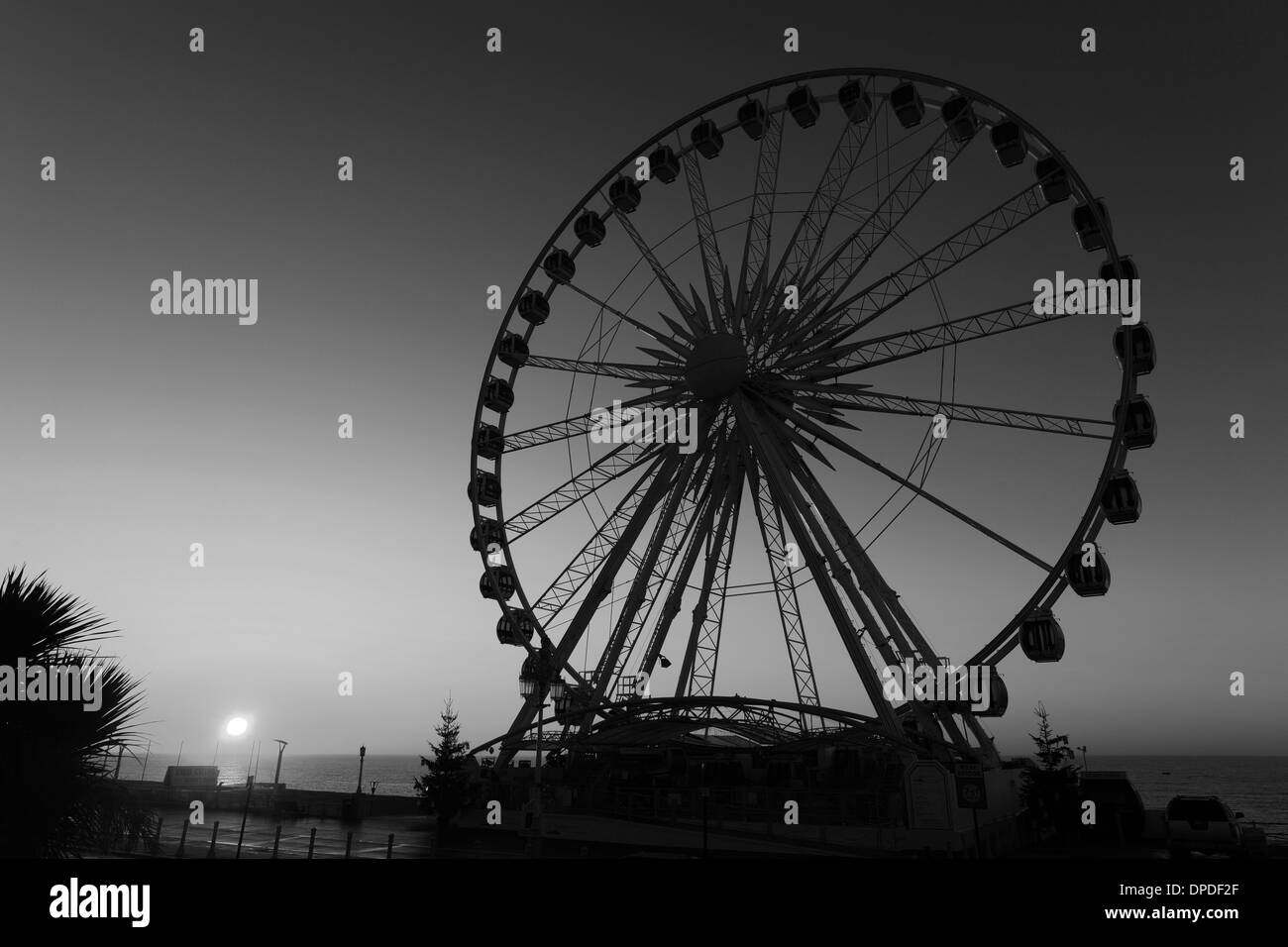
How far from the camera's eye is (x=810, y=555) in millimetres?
25375

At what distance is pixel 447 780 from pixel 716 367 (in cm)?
2106

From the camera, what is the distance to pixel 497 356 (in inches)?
1394

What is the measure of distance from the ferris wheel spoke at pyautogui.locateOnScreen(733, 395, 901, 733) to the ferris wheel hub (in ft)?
2.32

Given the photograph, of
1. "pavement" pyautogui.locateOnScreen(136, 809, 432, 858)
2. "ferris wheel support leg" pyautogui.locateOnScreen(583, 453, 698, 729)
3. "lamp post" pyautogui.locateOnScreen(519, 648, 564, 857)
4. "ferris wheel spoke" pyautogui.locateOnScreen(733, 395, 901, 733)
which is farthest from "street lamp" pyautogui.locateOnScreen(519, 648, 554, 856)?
"ferris wheel spoke" pyautogui.locateOnScreen(733, 395, 901, 733)

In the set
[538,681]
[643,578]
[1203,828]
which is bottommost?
[1203,828]

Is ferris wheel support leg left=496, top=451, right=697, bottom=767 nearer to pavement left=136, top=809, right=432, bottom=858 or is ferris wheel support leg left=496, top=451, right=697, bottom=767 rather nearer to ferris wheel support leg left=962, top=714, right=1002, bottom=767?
pavement left=136, top=809, right=432, bottom=858

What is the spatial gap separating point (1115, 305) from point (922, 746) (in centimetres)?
1529

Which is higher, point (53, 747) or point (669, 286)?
point (669, 286)

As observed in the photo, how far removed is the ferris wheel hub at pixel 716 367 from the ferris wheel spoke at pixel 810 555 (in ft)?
2.32

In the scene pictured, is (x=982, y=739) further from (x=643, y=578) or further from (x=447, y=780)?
(x=447, y=780)

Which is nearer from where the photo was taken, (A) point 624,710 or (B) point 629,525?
(A) point 624,710

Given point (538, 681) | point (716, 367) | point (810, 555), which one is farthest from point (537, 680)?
point (716, 367)
